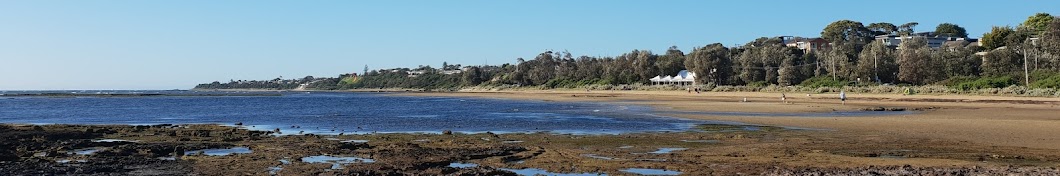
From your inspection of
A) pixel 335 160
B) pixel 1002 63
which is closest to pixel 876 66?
pixel 1002 63

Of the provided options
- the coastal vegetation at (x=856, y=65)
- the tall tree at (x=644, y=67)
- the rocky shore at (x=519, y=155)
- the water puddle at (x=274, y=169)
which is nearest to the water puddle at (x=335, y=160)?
the rocky shore at (x=519, y=155)

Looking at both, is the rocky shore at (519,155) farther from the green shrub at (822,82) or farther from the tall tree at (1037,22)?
the tall tree at (1037,22)

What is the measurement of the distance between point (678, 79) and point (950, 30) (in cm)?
6299

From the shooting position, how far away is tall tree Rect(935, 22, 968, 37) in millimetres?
138875

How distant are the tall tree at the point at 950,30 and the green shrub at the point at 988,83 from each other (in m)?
88.2

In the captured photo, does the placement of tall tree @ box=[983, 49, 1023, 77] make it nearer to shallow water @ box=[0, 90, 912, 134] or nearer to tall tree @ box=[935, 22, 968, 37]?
shallow water @ box=[0, 90, 912, 134]

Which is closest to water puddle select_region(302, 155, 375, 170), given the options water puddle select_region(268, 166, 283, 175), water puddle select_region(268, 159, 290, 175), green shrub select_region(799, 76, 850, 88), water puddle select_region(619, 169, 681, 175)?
water puddle select_region(268, 159, 290, 175)

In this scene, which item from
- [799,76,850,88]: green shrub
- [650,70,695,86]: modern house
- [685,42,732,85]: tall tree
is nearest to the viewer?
[799,76,850,88]: green shrub

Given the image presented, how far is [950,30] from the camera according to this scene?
139 metres

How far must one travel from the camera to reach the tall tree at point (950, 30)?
456ft

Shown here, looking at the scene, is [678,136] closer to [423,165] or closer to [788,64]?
[423,165]

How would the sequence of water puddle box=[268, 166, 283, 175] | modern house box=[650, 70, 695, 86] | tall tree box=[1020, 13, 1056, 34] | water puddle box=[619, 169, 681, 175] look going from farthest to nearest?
modern house box=[650, 70, 695, 86] < tall tree box=[1020, 13, 1056, 34] < water puddle box=[268, 166, 283, 175] < water puddle box=[619, 169, 681, 175]

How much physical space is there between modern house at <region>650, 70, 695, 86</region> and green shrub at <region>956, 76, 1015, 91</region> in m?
45.3

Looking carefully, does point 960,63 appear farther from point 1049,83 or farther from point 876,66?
point 1049,83
